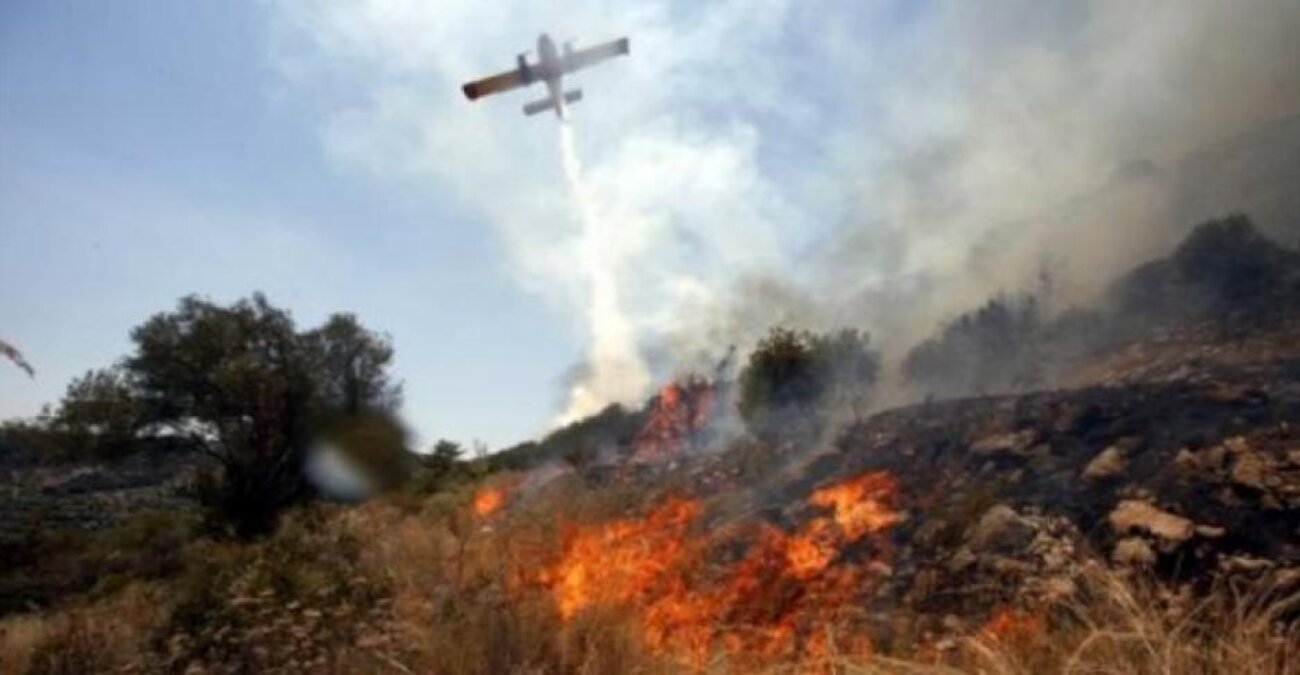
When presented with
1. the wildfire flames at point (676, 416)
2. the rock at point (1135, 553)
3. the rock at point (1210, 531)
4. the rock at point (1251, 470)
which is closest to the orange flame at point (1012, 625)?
the rock at point (1135, 553)

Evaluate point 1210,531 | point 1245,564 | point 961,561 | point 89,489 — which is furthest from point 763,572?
point 89,489

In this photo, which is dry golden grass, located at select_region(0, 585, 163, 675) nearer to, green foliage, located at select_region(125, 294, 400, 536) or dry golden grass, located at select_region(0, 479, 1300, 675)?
dry golden grass, located at select_region(0, 479, 1300, 675)

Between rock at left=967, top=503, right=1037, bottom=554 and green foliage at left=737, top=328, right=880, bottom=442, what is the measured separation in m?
15.6

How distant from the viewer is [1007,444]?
46.7 feet

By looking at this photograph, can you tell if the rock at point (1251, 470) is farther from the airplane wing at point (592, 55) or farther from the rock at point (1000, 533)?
the airplane wing at point (592, 55)

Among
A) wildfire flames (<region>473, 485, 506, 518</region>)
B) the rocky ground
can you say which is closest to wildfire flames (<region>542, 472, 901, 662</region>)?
wildfire flames (<region>473, 485, 506, 518</region>)

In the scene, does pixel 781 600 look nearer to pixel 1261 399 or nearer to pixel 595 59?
pixel 1261 399

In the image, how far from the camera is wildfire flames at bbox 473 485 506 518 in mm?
22491

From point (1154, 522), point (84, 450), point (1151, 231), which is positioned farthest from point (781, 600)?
point (1151, 231)

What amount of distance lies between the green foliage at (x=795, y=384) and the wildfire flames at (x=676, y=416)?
5.28m

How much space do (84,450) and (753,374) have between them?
21841 millimetres

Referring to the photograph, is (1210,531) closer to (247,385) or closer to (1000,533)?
(1000,533)

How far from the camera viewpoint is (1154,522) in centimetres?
967

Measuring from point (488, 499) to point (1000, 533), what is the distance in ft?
52.7
